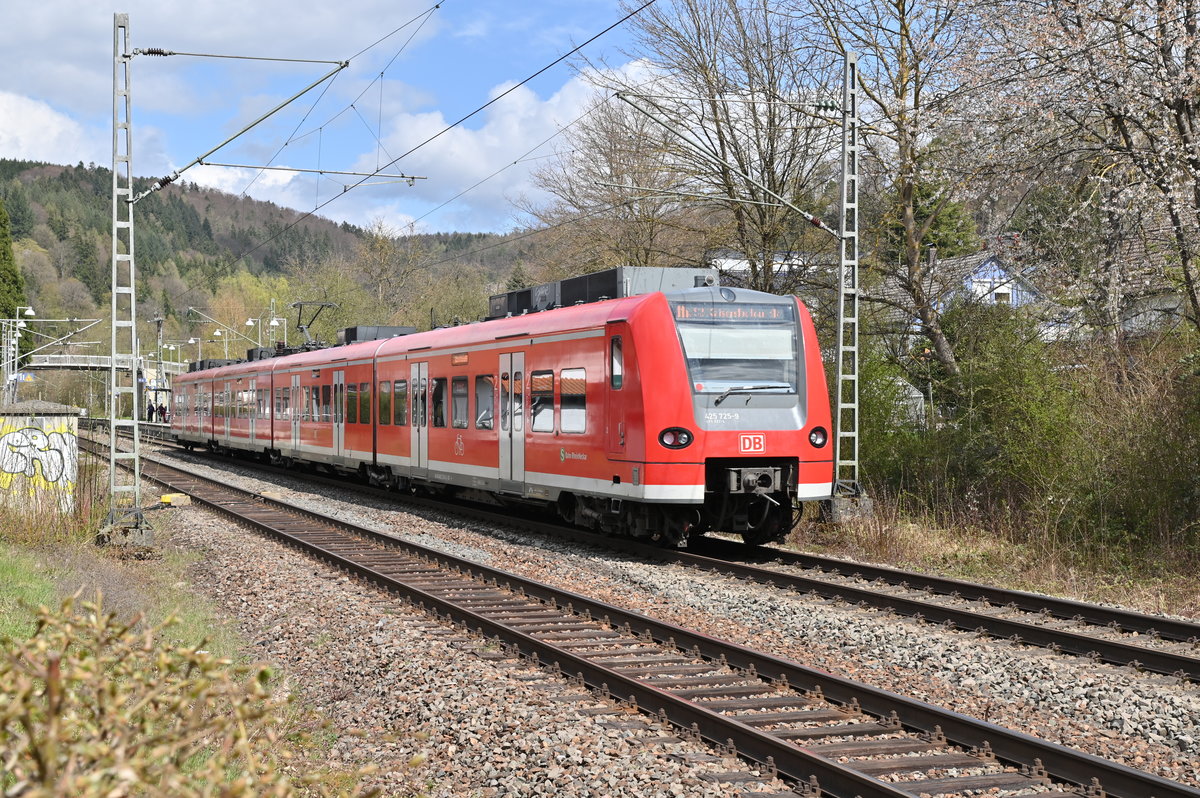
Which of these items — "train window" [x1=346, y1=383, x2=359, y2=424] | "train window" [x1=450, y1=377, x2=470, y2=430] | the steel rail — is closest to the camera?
the steel rail

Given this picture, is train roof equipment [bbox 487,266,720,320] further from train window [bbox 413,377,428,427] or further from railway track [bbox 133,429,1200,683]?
train window [bbox 413,377,428,427]

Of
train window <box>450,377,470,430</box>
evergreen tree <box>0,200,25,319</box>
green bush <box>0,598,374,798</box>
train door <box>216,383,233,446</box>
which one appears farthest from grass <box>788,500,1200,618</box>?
evergreen tree <box>0,200,25,319</box>

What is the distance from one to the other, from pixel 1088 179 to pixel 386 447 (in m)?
12.9

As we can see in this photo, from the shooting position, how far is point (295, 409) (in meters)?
28.5

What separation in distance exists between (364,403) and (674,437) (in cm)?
1176

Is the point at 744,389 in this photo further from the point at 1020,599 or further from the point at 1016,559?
the point at 1020,599

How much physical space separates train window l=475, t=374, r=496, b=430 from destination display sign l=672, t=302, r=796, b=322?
4384 mm

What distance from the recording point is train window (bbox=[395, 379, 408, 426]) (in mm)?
20734

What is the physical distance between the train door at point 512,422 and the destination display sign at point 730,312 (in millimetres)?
3382

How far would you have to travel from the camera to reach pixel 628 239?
29.6 metres

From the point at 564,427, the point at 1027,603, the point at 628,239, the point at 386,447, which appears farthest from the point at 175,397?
the point at 1027,603

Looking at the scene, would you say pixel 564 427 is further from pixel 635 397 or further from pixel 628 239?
pixel 628 239

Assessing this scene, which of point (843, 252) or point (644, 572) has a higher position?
point (843, 252)

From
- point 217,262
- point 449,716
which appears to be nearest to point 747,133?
point 449,716
